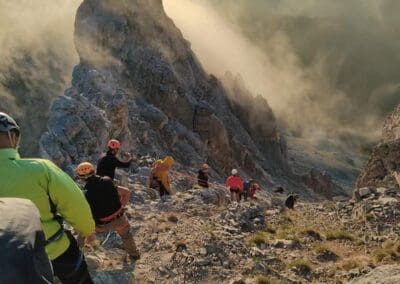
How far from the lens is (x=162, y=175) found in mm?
21344

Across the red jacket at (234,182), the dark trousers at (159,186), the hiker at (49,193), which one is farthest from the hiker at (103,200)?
the red jacket at (234,182)

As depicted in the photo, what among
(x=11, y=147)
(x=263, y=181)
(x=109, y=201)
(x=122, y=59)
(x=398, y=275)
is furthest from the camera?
(x=263, y=181)

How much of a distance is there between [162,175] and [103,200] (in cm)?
1229

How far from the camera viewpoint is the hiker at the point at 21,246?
8.88ft

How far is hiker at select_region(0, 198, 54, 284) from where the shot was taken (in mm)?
2707

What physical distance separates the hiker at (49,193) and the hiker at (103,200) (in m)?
3.17

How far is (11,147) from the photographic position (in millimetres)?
5043

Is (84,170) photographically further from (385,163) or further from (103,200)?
(385,163)

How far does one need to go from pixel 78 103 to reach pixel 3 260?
33472 millimetres

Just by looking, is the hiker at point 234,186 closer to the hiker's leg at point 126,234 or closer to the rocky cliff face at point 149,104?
the rocky cliff face at point 149,104

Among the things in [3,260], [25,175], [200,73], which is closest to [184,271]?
[25,175]

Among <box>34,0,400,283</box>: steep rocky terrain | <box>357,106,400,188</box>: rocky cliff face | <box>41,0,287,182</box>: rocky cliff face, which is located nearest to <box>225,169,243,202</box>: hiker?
<box>34,0,400,283</box>: steep rocky terrain

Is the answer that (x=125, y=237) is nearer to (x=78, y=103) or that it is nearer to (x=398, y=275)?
(x=398, y=275)

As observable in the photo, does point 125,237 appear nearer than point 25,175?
No
